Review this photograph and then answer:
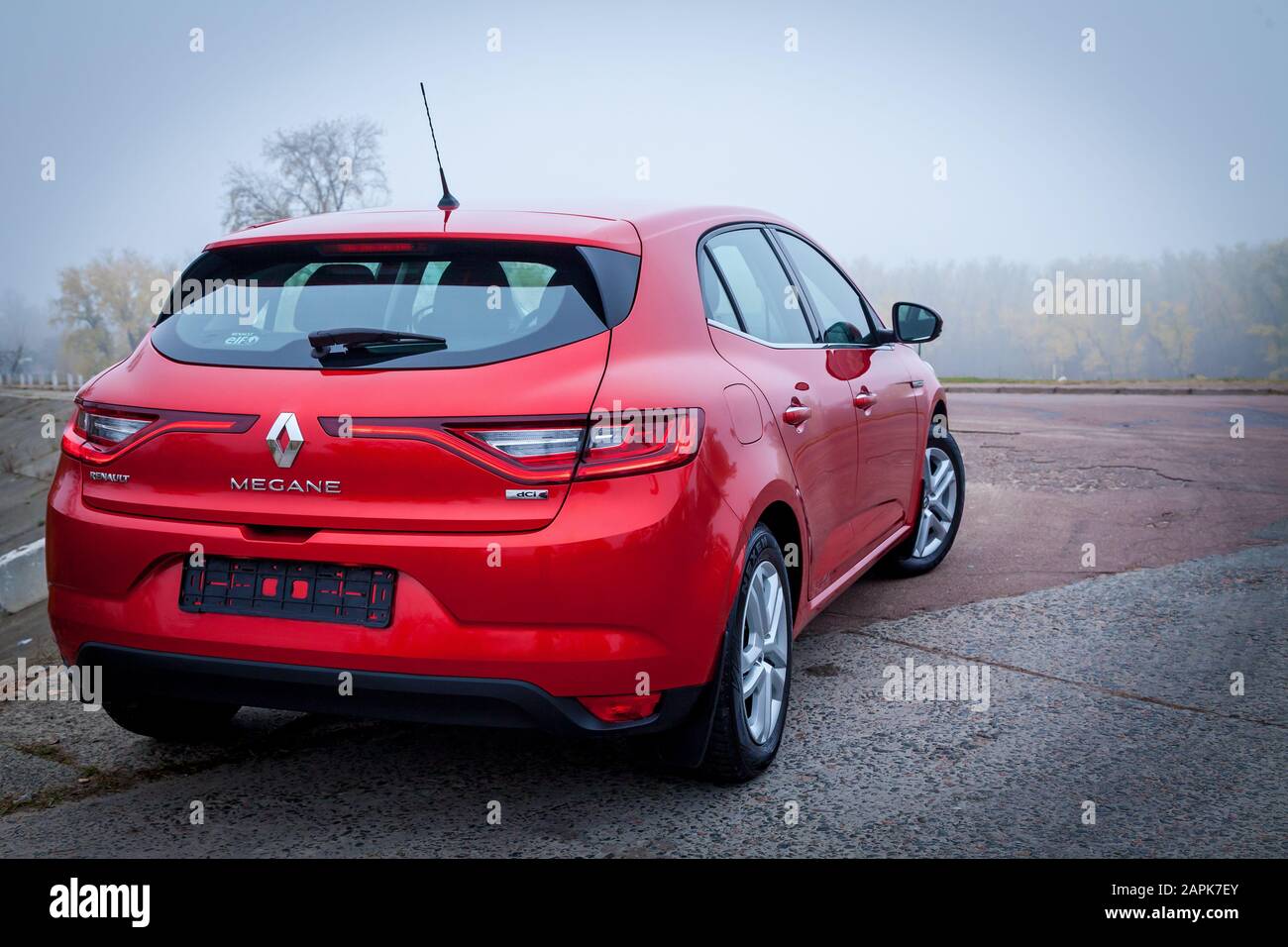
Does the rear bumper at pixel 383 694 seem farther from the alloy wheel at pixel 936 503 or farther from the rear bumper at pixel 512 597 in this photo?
the alloy wheel at pixel 936 503

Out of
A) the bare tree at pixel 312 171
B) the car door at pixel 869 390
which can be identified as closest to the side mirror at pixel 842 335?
the car door at pixel 869 390

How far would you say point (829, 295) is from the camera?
4891 millimetres

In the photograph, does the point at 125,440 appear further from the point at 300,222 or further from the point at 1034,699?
the point at 1034,699

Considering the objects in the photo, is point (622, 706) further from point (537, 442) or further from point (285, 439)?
point (285, 439)

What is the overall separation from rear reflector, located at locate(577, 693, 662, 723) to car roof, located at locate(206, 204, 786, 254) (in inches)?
47.0

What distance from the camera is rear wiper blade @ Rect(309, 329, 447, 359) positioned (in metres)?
2.95

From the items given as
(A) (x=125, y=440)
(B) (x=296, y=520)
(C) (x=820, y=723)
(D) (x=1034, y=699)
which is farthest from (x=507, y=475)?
(D) (x=1034, y=699)

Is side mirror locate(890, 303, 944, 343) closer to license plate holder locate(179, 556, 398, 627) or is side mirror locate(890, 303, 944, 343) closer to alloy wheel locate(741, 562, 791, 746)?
alloy wheel locate(741, 562, 791, 746)

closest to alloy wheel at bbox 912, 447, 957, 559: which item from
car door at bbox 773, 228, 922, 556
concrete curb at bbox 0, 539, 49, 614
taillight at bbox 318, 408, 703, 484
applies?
car door at bbox 773, 228, 922, 556

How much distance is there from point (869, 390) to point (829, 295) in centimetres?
49

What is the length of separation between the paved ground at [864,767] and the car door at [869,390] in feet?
1.89
